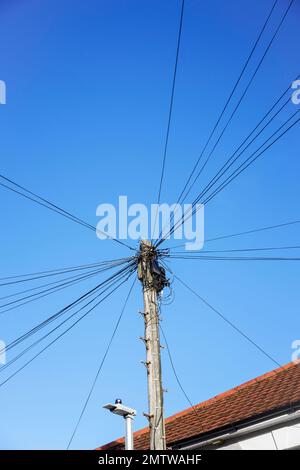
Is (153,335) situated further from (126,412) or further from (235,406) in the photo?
(235,406)

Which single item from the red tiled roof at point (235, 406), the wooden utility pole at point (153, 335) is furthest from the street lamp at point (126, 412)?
the red tiled roof at point (235, 406)

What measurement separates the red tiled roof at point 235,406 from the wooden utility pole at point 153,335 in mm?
2012

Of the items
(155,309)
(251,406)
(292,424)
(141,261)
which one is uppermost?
(141,261)

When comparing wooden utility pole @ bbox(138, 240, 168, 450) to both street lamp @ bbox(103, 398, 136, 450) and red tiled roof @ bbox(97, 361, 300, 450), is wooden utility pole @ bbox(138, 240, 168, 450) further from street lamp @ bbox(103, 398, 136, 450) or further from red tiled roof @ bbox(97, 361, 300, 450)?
red tiled roof @ bbox(97, 361, 300, 450)

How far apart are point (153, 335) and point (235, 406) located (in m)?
3.84

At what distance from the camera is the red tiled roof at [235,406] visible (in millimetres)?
12031

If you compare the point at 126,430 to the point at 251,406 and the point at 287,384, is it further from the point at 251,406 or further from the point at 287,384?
the point at 287,384

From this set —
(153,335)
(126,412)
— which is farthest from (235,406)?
(126,412)

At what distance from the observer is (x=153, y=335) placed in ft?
34.6

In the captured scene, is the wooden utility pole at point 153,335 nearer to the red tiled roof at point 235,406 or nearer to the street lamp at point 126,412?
the street lamp at point 126,412
